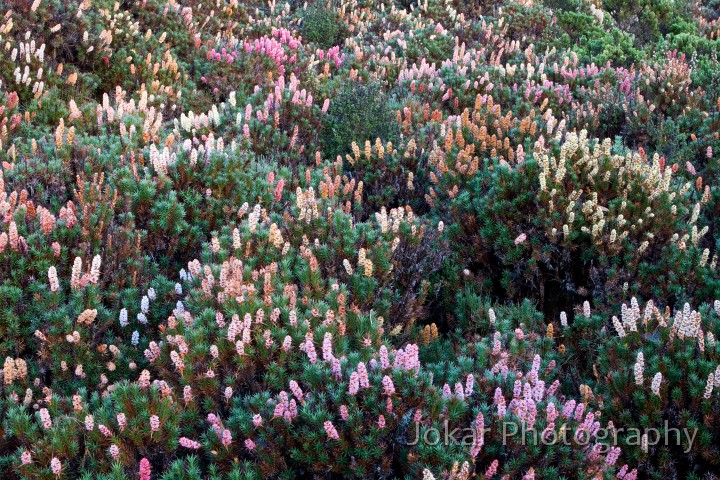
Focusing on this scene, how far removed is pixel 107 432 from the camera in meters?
2.73

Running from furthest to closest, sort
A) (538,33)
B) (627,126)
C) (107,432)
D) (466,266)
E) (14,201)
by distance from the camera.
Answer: (538,33) → (627,126) → (466,266) → (14,201) → (107,432)

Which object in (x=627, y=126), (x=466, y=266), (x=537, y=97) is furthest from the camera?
(x=537, y=97)

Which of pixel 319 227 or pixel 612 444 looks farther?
pixel 319 227

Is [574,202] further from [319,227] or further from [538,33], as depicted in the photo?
[538,33]

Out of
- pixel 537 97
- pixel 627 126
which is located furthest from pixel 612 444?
pixel 537 97

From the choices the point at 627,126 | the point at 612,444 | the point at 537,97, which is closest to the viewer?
the point at 612,444

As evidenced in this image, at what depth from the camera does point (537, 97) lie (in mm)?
7562

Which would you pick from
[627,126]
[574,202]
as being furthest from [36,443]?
[627,126]

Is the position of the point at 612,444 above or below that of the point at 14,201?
below

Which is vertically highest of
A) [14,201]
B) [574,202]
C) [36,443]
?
[574,202]

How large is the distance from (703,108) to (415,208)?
12.3 feet

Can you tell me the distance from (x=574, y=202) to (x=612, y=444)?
1.87 m

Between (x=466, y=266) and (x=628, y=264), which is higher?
(x=628, y=264)

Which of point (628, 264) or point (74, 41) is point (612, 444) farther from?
point (74, 41)
